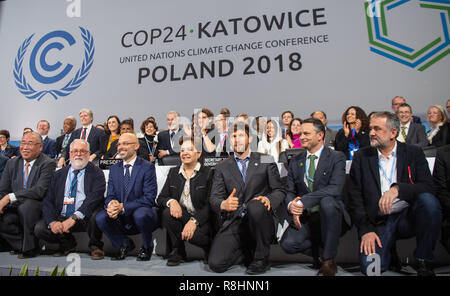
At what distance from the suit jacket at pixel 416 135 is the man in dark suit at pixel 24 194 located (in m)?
3.67

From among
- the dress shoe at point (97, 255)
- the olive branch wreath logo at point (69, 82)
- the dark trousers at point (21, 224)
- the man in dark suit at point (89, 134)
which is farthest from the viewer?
the olive branch wreath logo at point (69, 82)

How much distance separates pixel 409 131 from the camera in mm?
3471

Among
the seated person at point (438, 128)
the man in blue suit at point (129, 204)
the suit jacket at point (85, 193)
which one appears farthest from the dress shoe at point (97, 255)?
the seated person at point (438, 128)

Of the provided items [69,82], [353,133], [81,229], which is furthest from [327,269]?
[69,82]

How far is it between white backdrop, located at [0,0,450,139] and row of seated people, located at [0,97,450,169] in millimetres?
795

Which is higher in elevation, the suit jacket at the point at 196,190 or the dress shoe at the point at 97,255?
the suit jacket at the point at 196,190

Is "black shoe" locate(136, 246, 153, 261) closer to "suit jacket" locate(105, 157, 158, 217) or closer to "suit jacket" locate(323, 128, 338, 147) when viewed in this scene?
"suit jacket" locate(105, 157, 158, 217)

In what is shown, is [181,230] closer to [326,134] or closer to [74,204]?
[74,204]

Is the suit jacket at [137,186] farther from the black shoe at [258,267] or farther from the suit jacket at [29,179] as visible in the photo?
the black shoe at [258,267]

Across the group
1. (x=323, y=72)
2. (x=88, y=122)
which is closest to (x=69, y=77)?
(x=88, y=122)

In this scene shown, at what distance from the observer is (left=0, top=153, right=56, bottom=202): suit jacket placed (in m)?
2.75

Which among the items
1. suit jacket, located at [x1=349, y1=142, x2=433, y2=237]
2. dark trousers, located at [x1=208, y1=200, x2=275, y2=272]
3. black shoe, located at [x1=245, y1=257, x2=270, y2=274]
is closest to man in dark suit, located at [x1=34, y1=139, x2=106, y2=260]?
dark trousers, located at [x1=208, y1=200, x2=275, y2=272]

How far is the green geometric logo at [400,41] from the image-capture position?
4.54 meters

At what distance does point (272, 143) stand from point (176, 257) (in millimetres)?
1858
